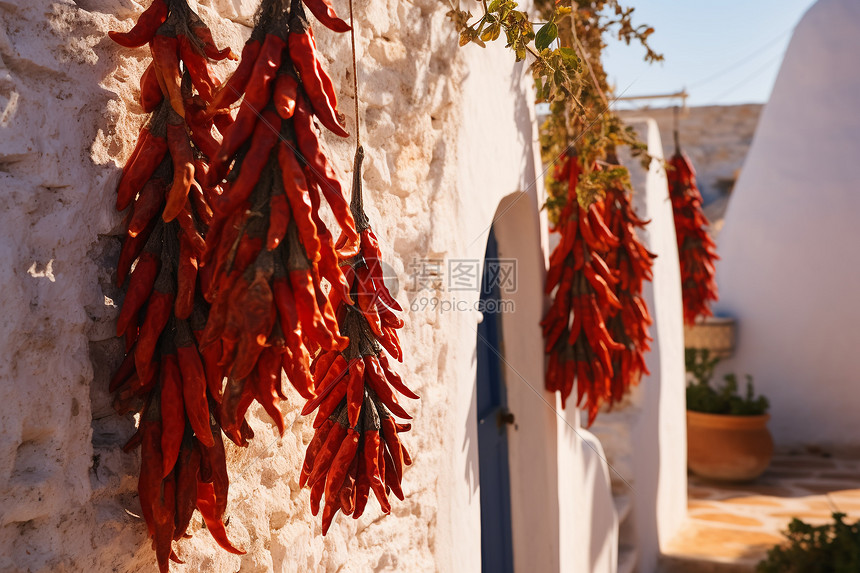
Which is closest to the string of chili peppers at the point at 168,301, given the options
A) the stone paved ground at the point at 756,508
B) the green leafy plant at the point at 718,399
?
the stone paved ground at the point at 756,508

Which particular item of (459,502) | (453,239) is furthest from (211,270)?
(459,502)

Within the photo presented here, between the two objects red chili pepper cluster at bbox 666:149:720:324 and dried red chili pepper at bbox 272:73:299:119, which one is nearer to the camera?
dried red chili pepper at bbox 272:73:299:119

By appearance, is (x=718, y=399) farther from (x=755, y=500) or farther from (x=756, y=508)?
(x=756, y=508)

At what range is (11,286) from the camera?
2.90 feet

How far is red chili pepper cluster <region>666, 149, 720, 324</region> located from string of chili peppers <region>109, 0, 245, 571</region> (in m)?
4.48

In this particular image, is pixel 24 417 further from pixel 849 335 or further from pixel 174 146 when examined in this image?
pixel 849 335

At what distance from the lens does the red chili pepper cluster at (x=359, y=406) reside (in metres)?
1.12

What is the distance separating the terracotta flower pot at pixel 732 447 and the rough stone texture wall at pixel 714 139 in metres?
7.17

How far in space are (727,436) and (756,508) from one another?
691 mm

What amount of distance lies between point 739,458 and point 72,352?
574 cm

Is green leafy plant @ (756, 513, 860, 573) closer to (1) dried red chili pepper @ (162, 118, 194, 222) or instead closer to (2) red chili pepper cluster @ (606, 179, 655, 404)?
(2) red chili pepper cluster @ (606, 179, 655, 404)

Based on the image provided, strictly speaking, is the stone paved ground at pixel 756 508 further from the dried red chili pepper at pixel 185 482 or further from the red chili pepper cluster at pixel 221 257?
the dried red chili pepper at pixel 185 482

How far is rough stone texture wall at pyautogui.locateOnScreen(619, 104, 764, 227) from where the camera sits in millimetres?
12414

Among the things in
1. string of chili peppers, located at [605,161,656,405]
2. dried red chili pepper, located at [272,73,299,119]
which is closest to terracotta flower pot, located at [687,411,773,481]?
string of chili peppers, located at [605,161,656,405]
